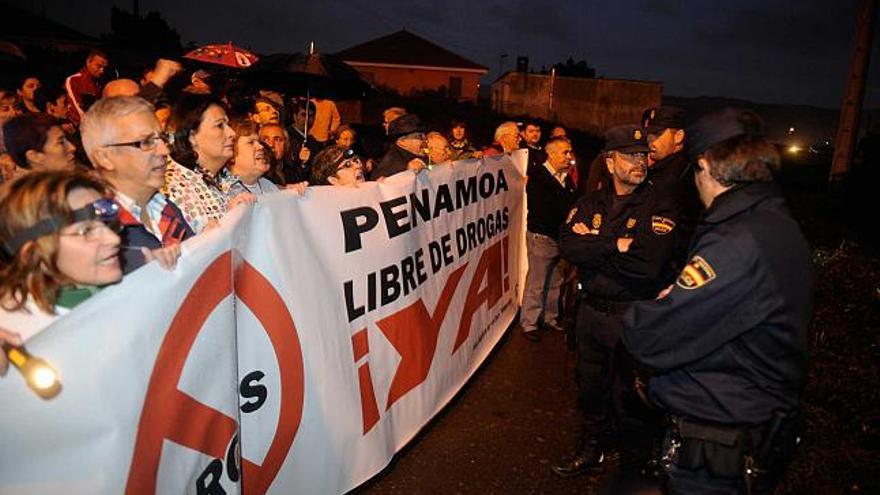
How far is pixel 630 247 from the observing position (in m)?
3.53

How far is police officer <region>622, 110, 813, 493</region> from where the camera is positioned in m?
2.14

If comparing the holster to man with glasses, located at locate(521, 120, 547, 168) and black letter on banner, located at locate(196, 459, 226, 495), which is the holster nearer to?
black letter on banner, located at locate(196, 459, 226, 495)

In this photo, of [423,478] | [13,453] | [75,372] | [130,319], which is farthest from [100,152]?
[423,478]

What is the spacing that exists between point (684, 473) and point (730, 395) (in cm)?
37

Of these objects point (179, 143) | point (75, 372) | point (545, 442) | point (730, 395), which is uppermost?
point (179, 143)

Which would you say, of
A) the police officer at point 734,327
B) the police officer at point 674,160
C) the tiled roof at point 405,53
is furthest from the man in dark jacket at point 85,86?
the tiled roof at point 405,53

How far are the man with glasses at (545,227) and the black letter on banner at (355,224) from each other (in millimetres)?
2941

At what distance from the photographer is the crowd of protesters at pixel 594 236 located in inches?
69.9

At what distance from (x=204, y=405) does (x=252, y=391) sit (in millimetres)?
345

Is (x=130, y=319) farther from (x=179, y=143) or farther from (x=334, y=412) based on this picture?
(x=179, y=143)

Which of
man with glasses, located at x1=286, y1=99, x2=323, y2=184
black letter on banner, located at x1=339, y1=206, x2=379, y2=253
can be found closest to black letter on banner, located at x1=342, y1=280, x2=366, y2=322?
black letter on banner, located at x1=339, y1=206, x2=379, y2=253

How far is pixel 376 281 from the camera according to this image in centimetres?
333

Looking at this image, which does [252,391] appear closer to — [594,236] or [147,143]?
[147,143]

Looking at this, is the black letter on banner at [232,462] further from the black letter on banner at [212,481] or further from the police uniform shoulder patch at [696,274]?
the police uniform shoulder patch at [696,274]
